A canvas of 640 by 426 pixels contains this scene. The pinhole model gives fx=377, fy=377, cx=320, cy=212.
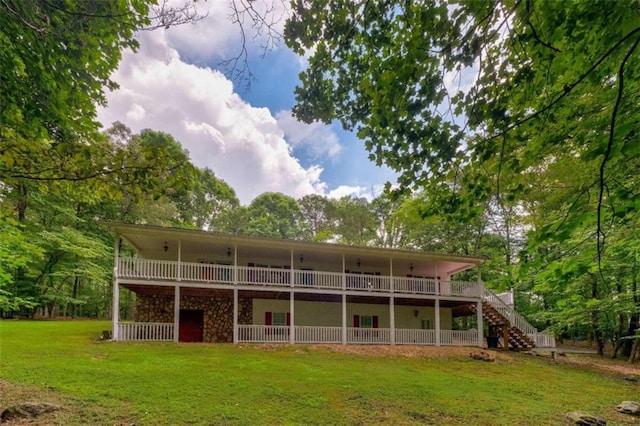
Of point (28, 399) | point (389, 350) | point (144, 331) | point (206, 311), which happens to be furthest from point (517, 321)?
point (28, 399)

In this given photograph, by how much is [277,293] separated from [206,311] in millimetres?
3293

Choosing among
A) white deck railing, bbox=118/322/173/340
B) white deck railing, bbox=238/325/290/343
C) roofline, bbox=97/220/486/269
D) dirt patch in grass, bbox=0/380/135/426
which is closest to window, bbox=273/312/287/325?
white deck railing, bbox=238/325/290/343

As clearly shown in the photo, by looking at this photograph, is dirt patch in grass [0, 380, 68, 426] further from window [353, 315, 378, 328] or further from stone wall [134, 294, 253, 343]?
window [353, 315, 378, 328]

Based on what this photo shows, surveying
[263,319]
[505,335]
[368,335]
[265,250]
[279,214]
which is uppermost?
[279,214]

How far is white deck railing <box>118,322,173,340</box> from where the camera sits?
13872 millimetres

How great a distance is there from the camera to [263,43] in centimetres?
356

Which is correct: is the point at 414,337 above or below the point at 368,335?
below

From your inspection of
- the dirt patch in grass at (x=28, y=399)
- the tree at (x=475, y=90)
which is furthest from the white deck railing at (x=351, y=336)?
the tree at (x=475, y=90)

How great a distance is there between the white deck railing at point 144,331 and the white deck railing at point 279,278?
1.77 metres

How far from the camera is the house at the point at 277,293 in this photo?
14.9m

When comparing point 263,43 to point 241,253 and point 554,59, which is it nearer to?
point 554,59

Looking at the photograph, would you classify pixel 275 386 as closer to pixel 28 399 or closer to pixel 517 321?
pixel 28 399

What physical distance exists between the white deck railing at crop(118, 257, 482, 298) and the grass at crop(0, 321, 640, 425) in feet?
9.30

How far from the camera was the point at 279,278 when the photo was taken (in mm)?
16719
